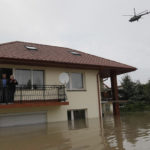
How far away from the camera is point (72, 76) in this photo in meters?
13.2

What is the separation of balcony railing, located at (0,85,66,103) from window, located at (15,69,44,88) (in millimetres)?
235

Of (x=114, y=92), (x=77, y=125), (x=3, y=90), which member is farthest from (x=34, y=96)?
(x=114, y=92)

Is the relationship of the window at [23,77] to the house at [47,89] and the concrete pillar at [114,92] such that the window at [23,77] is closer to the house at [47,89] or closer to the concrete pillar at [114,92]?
the house at [47,89]

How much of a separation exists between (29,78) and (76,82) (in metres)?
2.99

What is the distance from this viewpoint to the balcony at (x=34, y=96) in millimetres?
10188

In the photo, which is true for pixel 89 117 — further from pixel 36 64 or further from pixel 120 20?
pixel 120 20

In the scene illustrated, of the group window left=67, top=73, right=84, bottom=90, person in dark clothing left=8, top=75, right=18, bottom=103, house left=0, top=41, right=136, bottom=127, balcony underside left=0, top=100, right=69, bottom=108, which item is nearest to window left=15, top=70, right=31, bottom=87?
house left=0, top=41, right=136, bottom=127

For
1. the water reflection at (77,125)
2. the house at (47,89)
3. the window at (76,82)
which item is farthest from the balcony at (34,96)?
the water reflection at (77,125)

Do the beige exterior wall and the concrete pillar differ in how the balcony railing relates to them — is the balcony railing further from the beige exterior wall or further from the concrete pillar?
the concrete pillar

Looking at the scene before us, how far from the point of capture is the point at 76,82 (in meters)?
13.3

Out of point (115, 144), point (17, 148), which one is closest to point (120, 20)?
point (115, 144)

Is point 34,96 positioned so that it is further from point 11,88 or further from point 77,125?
point 77,125

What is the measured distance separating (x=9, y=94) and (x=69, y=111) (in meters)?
3.99

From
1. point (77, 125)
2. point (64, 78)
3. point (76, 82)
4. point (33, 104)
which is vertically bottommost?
point (77, 125)
